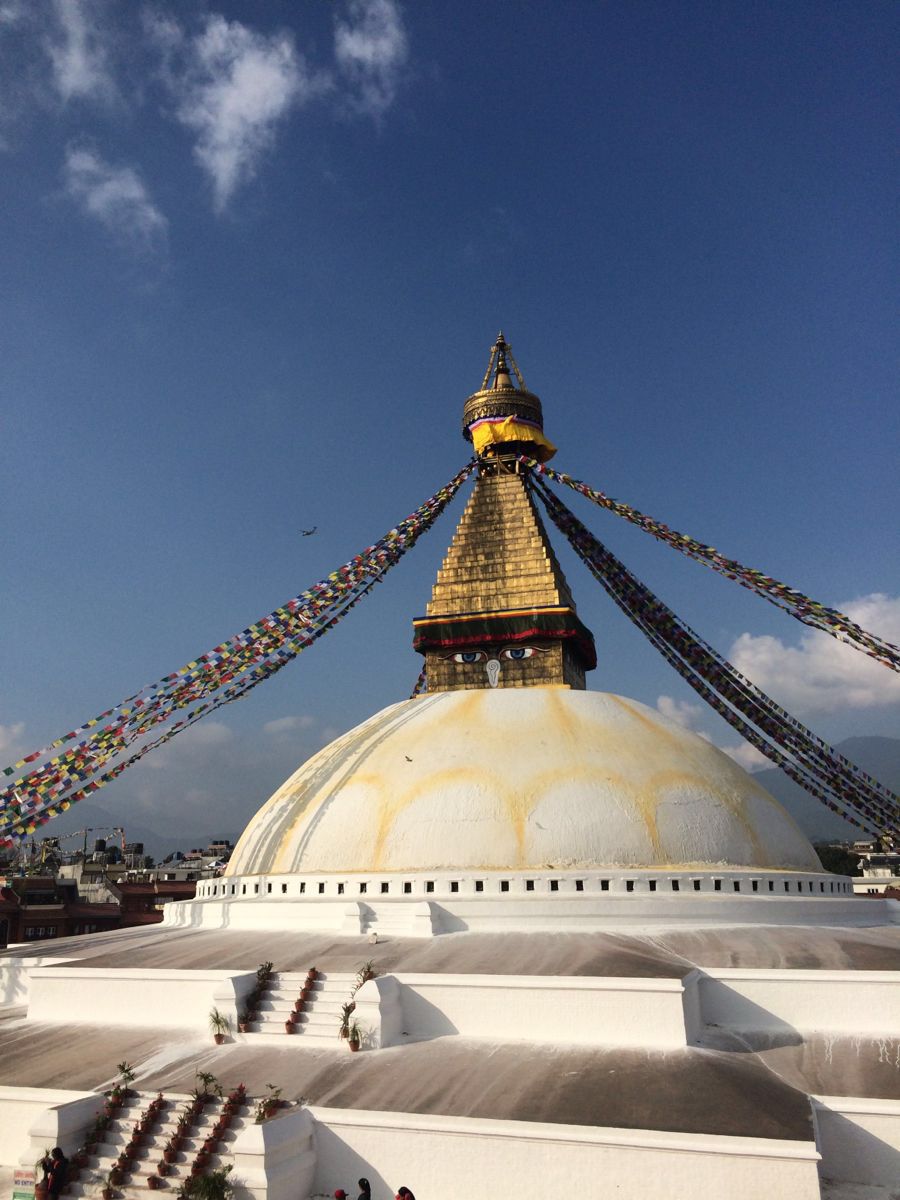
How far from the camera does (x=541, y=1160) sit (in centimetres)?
742

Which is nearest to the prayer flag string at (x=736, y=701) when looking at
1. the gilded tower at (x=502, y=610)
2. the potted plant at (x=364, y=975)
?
the gilded tower at (x=502, y=610)

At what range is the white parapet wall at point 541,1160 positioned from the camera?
22.9 feet

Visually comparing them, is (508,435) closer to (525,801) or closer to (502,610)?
(502,610)

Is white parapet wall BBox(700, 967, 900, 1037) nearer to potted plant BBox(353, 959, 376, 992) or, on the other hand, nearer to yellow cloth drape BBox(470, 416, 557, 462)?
potted plant BBox(353, 959, 376, 992)

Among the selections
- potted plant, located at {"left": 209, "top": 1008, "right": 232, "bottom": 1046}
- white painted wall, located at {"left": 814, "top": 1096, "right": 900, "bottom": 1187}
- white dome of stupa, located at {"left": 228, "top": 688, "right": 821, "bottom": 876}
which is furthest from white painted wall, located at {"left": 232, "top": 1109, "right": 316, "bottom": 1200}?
white dome of stupa, located at {"left": 228, "top": 688, "right": 821, "bottom": 876}

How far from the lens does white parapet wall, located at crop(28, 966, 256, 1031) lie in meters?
10.5

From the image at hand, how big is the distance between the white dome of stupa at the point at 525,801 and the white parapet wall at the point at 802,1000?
2.66 m

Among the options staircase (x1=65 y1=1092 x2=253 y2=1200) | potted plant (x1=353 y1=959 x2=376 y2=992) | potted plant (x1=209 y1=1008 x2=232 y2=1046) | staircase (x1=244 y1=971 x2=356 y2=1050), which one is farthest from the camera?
potted plant (x1=353 y1=959 x2=376 y2=992)

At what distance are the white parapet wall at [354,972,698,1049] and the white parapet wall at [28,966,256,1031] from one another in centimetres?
172

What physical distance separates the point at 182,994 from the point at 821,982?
705 centimetres

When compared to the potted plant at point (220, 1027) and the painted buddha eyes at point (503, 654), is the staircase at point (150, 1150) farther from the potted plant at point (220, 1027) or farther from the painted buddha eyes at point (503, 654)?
the painted buddha eyes at point (503, 654)

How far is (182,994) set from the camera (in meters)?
10.7

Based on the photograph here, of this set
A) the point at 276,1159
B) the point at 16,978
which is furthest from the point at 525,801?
the point at 16,978

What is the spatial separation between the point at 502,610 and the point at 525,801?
5553 mm
